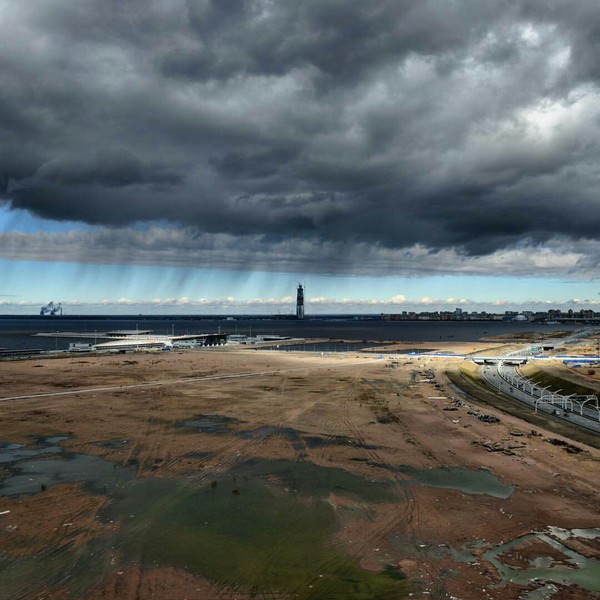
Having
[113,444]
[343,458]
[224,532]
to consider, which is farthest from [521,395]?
[224,532]

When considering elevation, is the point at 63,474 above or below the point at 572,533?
below

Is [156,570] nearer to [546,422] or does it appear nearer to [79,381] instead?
[546,422]

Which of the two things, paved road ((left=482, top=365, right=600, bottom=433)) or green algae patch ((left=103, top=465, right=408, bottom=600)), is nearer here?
green algae patch ((left=103, top=465, right=408, bottom=600))

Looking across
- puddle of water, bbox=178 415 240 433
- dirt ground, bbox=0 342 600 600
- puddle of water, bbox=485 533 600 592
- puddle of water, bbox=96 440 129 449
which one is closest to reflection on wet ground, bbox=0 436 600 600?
puddle of water, bbox=485 533 600 592

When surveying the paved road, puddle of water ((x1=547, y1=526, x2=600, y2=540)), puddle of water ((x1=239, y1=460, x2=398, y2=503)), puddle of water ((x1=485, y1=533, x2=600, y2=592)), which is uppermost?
puddle of water ((x1=547, y1=526, x2=600, y2=540))

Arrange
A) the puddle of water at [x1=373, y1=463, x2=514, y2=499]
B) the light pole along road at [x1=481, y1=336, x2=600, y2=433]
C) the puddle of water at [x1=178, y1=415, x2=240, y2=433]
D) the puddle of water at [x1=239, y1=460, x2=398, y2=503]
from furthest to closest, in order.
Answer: the light pole along road at [x1=481, y1=336, x2=600, y2=433], the puddle of water at [x1=178, y1=415, x2=240, y2=433], the puddle of water at [x1=373, y1=463, x2=514, y2=499], the puddle of water at [x1=239, y1=460, x2=398, y2=503]

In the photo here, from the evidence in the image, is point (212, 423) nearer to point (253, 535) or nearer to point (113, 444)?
point (113, 444)

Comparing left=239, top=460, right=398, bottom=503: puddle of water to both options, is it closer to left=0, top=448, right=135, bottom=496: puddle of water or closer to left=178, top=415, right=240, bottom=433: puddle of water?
left=0, top=448, right=135, bottom=496: puddle of water
